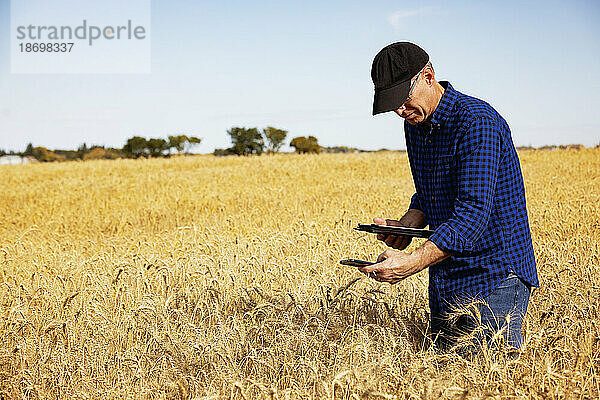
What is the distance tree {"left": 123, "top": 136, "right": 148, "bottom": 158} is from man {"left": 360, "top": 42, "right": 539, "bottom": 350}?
51747 mm

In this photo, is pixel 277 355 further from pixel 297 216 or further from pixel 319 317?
pixel 297 216

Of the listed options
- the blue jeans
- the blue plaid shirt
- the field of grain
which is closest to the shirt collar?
the blue plaid shirt

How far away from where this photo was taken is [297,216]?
8.20m

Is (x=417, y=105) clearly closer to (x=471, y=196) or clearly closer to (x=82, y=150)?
(x=471, y=196)

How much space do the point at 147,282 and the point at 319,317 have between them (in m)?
1.49

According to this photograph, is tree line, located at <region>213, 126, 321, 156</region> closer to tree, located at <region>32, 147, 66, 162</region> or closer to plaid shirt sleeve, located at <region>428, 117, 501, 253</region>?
tree, located at <region>32, 147, 66, 162</region>

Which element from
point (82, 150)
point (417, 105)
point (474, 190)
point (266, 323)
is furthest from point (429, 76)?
point (82, 150)

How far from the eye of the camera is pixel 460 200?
250cm

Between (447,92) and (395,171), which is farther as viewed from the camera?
(395,171)

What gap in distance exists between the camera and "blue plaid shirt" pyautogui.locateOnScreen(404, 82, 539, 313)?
2453 mm

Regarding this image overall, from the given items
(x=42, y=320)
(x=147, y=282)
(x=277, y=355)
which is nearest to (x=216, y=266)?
(x=147, y=282)

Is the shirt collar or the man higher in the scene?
the shirt collar

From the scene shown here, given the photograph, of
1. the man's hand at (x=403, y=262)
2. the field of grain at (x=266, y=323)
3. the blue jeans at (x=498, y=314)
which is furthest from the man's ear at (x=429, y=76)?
the field of grain at (x=266, y=323)

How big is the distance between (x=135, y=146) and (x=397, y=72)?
52569mm
